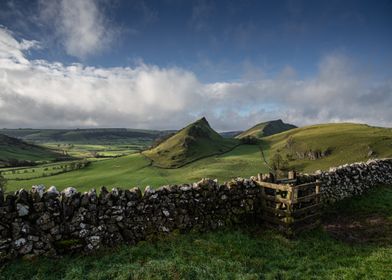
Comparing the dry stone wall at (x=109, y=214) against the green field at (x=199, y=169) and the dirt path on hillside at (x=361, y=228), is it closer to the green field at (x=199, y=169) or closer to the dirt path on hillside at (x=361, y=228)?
the dirt path on hillside at (x=361, y=228)

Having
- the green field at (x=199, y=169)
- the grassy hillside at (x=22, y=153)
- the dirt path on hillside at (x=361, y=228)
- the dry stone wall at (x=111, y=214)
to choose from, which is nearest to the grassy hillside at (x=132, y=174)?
the green field at (x=199, y=169)

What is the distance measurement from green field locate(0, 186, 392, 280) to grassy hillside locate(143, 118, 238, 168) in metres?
104

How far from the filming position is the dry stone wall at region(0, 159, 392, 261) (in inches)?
336

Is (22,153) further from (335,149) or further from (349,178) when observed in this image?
(349,178)

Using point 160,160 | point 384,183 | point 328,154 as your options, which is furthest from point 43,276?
point 160,160

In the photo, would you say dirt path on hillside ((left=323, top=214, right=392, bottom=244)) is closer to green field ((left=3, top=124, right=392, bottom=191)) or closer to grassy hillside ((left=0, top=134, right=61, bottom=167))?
green field ((left=3, top=124, right=392, bottom=191))

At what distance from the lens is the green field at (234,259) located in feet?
25.8

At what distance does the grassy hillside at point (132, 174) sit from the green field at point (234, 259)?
5951cm

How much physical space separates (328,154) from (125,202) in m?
108

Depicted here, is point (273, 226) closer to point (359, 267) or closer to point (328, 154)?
point (359, 267)

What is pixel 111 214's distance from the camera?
983cm

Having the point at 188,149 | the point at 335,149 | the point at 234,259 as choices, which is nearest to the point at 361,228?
the point at 234,259

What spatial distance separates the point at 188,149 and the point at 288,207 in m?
133

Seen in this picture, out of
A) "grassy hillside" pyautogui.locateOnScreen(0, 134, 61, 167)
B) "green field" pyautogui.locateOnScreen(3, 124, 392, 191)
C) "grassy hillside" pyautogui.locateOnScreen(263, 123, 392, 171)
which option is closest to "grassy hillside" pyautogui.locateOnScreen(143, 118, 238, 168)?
"green field" pyautogui.locateOnScreen(3, 124, 392, 191)
